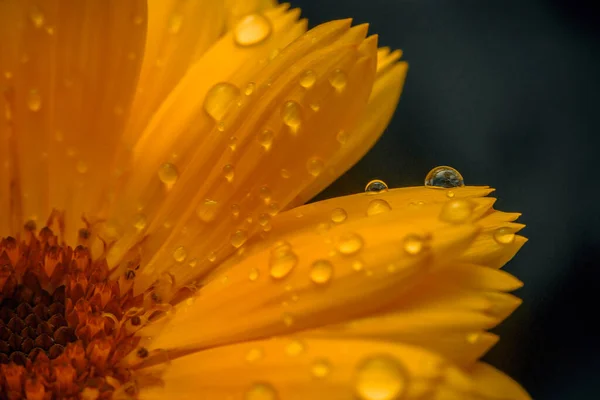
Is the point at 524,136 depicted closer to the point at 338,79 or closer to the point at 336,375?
the point at 338,79

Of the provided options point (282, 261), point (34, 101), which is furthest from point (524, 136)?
point (34, 101)

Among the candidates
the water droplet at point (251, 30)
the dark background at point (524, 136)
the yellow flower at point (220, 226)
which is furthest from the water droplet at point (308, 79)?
the dark background at point (524, 136)

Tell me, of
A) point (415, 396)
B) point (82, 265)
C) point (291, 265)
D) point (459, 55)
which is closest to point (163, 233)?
point (82, 265)

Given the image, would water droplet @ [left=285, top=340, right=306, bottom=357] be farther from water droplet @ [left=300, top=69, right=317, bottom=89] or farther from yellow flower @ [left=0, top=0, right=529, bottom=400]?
water droplet @ [left=300, top=69, right=317, bottom=89]

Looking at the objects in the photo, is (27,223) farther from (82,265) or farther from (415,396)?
(415,396)

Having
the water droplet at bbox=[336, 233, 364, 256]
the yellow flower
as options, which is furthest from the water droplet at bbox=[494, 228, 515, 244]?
the water droplet at bbox=[336, 233, 364, 256]
